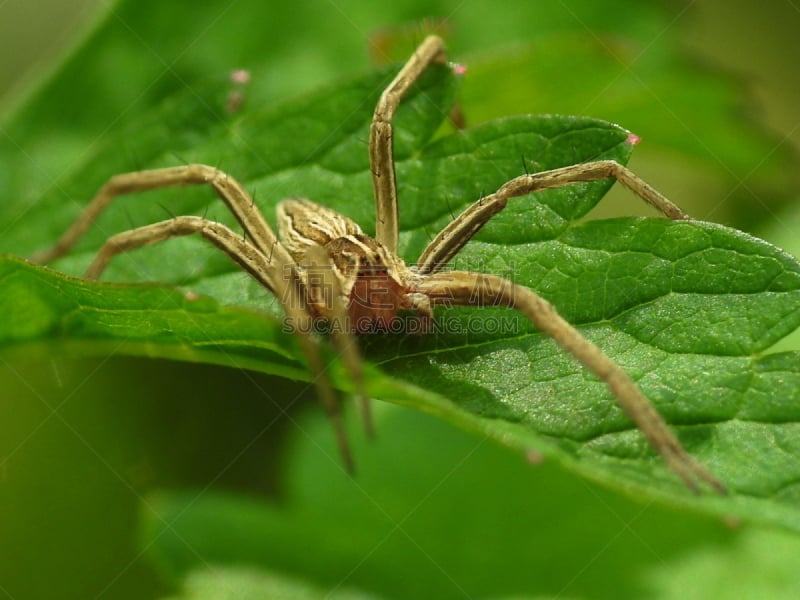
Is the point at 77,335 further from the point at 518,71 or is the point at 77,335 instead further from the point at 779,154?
the point at 779,154

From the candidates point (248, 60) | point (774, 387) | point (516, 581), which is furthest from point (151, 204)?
point (774, 387)

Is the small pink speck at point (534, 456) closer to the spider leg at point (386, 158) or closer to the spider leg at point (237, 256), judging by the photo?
the spider leg at point (237, 256)

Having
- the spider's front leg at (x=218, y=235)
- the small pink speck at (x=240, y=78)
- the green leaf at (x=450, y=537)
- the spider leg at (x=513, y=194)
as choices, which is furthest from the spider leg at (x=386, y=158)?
the green leaf at (x=450, y=537)

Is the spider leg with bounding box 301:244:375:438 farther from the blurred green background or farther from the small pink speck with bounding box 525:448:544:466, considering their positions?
the blurred green background

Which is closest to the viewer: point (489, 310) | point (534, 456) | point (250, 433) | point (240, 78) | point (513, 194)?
point (534, 456)

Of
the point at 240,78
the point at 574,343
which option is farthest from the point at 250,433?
the point at 574,343

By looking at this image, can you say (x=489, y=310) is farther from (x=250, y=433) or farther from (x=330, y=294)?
(x=250, y=433)
